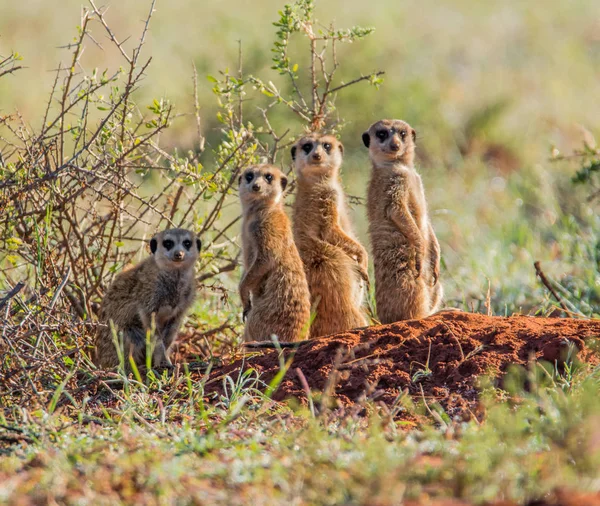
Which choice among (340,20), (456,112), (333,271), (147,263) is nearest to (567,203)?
(456,112)

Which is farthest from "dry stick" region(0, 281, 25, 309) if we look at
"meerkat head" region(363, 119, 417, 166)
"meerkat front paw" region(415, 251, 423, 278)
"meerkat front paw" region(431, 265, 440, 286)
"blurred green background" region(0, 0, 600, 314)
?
"meerkat front paw" region(431, 265, 440, 286)

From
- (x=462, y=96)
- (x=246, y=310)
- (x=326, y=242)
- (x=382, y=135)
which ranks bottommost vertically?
(x=246, y=310)

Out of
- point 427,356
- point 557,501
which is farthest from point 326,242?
point 557,501

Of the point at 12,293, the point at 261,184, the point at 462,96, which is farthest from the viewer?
the point at 462,96

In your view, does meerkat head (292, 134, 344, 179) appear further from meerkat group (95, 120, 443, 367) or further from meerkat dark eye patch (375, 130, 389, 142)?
meerkat dark eye patch (375, 130, 389, 142)

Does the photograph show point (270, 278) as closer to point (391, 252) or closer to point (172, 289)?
point (172, 289)

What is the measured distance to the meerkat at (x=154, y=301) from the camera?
14.1ft

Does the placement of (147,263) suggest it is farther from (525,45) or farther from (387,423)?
(525,45)

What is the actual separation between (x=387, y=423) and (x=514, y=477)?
25.7 inches

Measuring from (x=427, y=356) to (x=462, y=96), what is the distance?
9.03 metres

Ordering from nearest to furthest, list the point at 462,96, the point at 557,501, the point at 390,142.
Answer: the point at 557,501 < the point at 390,142 < the point at 462,96

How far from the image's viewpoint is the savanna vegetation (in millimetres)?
2375

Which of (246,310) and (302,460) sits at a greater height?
(246,310)

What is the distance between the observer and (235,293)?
561cm
